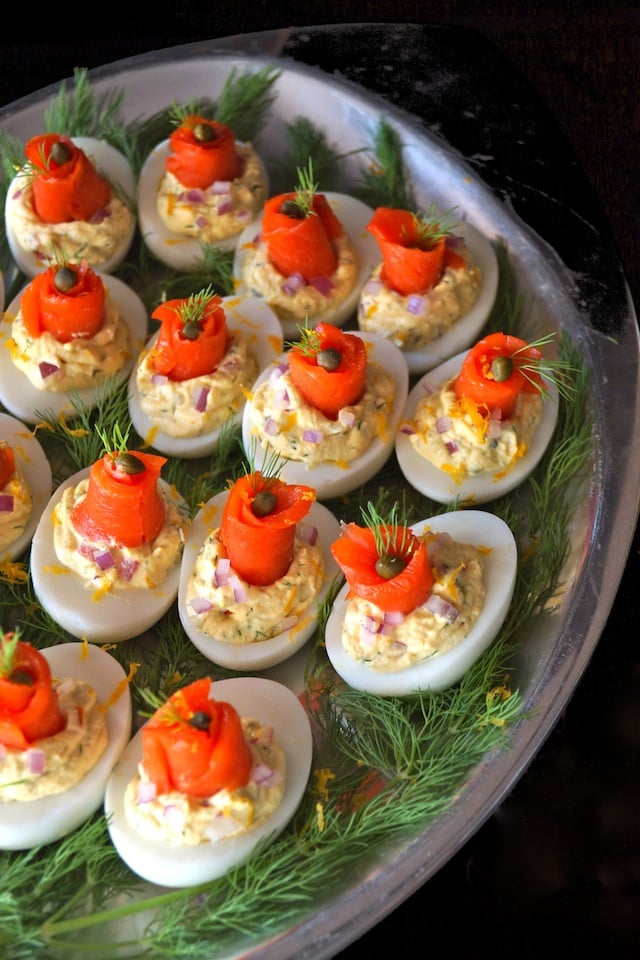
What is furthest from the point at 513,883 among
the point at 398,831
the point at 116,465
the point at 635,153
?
the point at 635,153

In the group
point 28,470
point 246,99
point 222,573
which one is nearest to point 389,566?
point 222,573

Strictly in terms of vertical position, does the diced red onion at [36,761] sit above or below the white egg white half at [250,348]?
below

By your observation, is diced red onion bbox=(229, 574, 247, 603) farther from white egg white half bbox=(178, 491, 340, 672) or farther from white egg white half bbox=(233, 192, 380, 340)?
white egg white half bbox=(233, 192, 380, 340)

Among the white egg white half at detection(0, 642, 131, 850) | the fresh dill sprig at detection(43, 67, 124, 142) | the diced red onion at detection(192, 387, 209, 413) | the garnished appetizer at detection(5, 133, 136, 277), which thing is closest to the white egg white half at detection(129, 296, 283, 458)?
the diced red onion at detection(192, 387, 209, 413)

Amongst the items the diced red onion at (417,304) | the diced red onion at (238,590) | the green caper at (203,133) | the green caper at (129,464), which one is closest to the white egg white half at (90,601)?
the diced red onion at (238,590)

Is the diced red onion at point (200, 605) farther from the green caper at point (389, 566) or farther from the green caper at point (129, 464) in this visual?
the green caper at point (389, 566)

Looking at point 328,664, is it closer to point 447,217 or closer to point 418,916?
point 418,916
